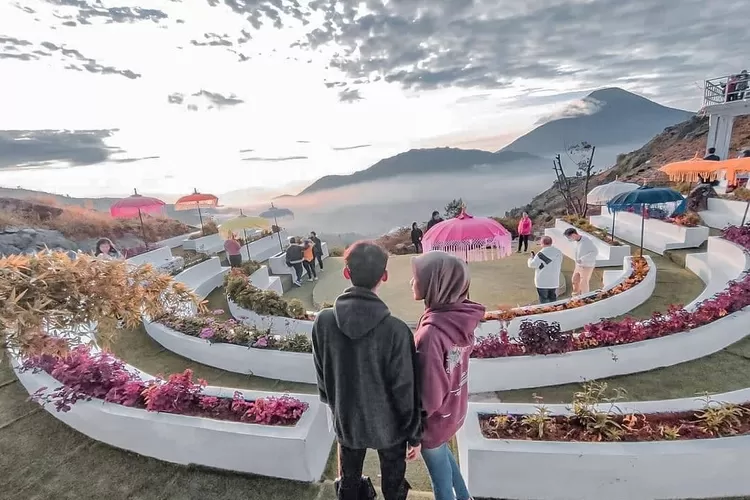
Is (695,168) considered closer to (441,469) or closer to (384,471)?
(441,469)

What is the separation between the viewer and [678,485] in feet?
9.99

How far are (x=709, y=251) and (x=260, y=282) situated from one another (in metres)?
12.1

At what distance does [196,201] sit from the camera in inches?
588

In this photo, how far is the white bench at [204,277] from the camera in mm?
10320

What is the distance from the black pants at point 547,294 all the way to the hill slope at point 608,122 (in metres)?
146

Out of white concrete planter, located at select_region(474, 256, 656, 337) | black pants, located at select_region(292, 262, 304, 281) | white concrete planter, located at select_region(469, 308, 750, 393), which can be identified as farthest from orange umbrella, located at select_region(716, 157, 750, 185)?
black pants, located at select_region(292, 262, 304, 281)

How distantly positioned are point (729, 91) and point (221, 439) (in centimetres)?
3034

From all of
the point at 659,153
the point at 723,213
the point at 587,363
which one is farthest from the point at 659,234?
the point at 659,153

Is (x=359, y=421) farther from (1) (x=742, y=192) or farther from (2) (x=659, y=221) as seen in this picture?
(1) (x=742, y=192)

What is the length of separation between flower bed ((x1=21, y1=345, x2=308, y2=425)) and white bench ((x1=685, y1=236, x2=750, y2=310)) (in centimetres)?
850

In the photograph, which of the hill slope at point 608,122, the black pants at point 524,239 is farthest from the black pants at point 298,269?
the hill slope at point 608,122

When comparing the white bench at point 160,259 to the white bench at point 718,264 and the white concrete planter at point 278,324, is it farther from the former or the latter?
the white bench at point 718,264

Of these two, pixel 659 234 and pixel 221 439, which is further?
pixel 659 234

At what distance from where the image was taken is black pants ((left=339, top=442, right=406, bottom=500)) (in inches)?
97.0
